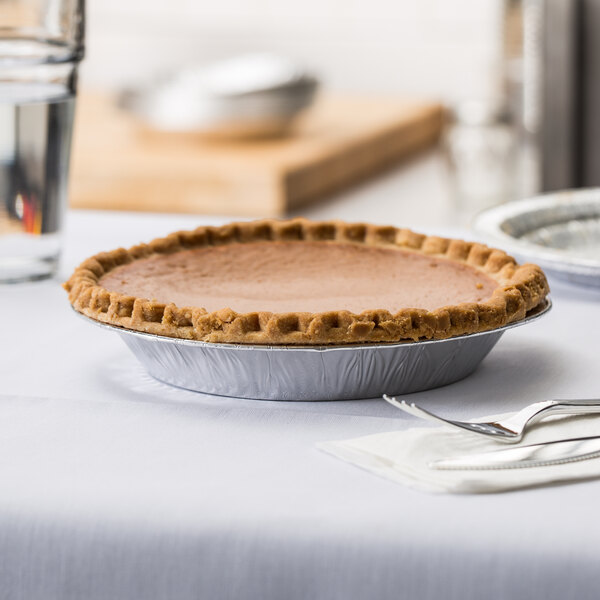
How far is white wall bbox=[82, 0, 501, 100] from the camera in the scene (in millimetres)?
3090

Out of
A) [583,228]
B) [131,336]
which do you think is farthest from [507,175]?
[131,336]

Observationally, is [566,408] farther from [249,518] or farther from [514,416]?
[249,518]

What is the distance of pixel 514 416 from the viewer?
22.1 inches

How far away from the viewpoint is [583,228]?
0.97 meters

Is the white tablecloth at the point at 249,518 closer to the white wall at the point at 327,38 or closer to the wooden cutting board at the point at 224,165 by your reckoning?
the wooden cutting board at the point at 224,165

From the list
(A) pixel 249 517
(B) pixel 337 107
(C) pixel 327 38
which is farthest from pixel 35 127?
(C) pixel 327 38

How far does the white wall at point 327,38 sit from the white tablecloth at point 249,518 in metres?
2.45

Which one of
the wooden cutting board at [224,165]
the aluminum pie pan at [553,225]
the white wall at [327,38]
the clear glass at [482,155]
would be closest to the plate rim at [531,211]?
the aluminum pie pan at [553,225]

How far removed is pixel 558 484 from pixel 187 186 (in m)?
1.75

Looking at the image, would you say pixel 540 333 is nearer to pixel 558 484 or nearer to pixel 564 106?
pixel 558 484

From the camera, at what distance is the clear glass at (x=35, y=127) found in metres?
0.92

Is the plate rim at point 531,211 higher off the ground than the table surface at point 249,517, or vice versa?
the plate rim at point 531,211

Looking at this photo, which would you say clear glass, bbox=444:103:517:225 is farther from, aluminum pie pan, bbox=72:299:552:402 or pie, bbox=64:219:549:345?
aluminum pie pan, bbox=72:299:552:402

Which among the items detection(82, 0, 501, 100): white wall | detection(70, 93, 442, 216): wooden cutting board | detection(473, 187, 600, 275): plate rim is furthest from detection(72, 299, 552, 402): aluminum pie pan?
detection(82, 0, 501, 100): white wall
